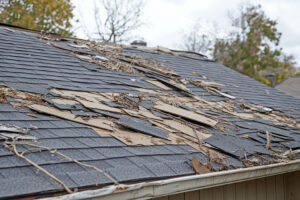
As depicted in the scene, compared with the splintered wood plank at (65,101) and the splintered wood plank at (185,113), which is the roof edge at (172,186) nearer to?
the splintered wood plank at (185,113)

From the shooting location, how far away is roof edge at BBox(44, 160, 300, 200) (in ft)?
6.91

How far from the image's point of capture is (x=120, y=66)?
651 centimetres

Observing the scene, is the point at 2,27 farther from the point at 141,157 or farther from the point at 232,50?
the point at 232,50

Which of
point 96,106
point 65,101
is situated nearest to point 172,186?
point 96,106

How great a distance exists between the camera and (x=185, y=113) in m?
4.63

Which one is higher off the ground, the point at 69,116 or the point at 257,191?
the point at 69,116

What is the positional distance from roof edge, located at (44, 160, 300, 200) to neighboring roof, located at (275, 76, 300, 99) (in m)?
25.1

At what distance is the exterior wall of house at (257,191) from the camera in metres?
3.81

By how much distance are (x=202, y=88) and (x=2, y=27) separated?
4514mm

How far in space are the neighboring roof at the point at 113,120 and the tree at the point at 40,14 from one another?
53.8ft

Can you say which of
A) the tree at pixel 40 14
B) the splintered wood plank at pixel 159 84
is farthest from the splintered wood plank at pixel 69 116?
the tree at pixel 40 14

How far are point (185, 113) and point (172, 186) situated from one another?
212cm

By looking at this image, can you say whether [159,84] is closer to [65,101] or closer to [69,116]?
[65,101]

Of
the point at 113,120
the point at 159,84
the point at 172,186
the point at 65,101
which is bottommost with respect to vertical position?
the point at 172,186
